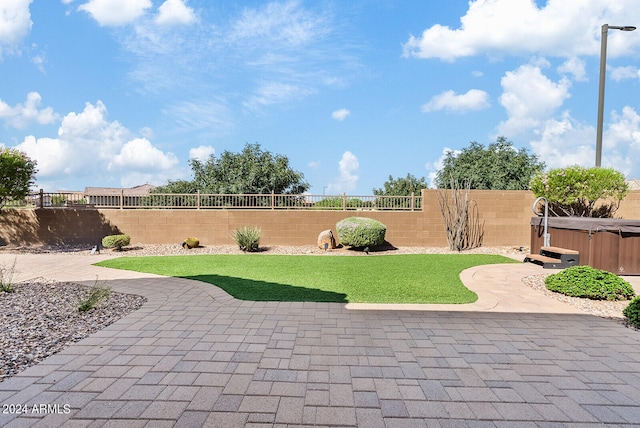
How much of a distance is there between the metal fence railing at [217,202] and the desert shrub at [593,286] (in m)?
7.60

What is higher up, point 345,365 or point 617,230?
point 617,230

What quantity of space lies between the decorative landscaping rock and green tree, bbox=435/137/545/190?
437 inches

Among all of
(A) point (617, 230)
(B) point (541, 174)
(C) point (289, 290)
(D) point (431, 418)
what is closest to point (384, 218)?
(B) point (541, 174)

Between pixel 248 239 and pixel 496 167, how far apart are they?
17023 millimetres

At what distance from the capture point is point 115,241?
12.4m

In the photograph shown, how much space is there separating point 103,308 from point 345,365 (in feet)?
12.5

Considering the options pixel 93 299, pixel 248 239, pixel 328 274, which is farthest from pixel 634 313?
pixel 248 239

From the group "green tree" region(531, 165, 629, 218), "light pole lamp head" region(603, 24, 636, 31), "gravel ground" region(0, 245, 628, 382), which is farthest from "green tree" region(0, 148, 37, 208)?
"light pole lamp head" region(603, 24, 636, 31)

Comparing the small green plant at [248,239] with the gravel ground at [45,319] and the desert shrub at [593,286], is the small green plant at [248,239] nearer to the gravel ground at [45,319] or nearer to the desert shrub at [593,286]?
the gravel ground at [45,319]

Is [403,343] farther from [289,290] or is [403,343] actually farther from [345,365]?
[289,290]

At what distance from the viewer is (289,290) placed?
21.0 ft

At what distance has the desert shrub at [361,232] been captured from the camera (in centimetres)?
1199

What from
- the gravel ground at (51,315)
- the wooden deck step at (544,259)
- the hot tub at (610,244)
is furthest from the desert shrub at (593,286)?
the wooden deck step at (544,259)

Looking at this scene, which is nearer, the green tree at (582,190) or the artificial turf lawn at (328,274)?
the artificial turf lawn at (328,274)
